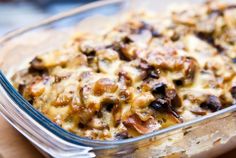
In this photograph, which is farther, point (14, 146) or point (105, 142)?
point (14, 146)

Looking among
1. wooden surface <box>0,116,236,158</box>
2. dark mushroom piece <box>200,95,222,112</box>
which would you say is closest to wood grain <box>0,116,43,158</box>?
wooden surface <box>0,116,236,158</box>

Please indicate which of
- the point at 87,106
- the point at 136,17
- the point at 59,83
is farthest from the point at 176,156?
the point at 136,17

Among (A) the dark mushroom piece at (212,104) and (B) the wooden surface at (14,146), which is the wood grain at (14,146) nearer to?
(B) the wooden surface at (14,146)

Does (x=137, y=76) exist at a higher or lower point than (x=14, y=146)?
higher

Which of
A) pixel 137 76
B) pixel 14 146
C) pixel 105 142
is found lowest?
pixel 105 142

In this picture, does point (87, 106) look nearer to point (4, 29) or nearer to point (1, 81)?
point (1, 81)

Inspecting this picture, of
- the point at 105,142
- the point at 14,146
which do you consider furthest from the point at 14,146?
the point at 105,142

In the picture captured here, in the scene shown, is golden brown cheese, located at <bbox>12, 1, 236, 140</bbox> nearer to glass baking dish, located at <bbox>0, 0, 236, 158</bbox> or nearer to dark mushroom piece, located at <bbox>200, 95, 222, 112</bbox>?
dark mushroom piece, located at <bbox>200, 95, 222, 112</bbox>

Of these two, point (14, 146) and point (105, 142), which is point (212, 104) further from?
point (14, 146)
